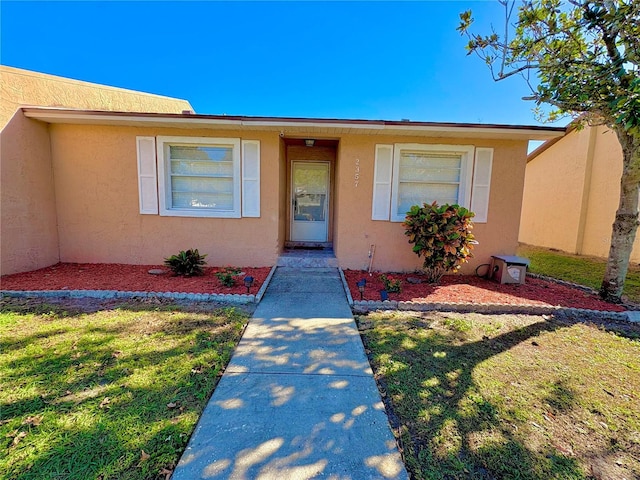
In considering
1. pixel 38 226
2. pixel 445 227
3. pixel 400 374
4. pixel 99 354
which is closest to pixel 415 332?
pixel 400 374

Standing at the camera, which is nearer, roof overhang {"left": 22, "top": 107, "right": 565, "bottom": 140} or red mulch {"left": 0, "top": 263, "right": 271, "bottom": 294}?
red mulch {"left": 0, "top": 263, "right": 271, "bottom": 294}

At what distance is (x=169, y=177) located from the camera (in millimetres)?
6355

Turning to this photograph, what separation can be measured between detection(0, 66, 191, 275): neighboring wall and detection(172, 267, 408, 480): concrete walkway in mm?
5440

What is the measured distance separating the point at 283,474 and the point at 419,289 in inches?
164

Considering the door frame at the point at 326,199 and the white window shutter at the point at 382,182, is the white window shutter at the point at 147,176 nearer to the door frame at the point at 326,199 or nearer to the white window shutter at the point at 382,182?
the door frame at the point at 326,199

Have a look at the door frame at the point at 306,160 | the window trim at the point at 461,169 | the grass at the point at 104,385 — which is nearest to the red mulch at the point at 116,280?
the grass at the point at 104,385

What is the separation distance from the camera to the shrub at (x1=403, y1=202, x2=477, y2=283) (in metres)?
5.05

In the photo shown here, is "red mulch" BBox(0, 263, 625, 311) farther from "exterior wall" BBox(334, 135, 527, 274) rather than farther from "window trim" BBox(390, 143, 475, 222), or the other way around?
"window trim" BBox(390, 143, 475, 222)

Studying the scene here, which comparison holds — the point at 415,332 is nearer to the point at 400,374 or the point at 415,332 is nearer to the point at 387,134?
the point at 400,374

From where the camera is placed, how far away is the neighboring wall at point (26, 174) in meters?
5.17

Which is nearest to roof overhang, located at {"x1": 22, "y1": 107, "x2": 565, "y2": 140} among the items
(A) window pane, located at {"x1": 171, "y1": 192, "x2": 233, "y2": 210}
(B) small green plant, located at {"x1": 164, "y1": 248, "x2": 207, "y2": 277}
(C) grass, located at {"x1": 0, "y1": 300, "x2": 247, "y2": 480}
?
(A) window pane, located at {"x1": 171, "y1": 192, "x2": 233, "y2": 210}

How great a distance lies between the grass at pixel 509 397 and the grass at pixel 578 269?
120 inches

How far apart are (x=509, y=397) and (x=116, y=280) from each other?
245 inches

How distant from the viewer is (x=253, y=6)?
6629 millimetres
